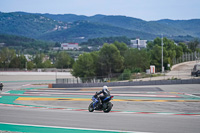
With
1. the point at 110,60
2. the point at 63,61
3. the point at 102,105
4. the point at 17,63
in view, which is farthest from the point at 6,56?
the point at 102,105

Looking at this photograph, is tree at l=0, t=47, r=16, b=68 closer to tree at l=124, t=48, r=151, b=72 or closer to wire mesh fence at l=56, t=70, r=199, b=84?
tree at l=124, t=48, r=151, b=72

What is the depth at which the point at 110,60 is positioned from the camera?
70125mm

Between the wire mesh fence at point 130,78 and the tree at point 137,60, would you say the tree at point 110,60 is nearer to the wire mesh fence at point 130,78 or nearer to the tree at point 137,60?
the tree at point 137,60

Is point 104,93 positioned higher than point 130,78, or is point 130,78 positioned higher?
point 104,93

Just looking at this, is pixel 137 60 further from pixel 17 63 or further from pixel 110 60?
pixel 17 63

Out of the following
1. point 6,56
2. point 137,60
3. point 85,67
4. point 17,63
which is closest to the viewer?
point 85,67

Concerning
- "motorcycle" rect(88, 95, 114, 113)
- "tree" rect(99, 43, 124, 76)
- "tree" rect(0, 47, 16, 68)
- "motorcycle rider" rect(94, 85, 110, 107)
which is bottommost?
"motorcycle" rect(88, 95, 114, 113)

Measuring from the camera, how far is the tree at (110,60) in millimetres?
69750

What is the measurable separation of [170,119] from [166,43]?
263 ft

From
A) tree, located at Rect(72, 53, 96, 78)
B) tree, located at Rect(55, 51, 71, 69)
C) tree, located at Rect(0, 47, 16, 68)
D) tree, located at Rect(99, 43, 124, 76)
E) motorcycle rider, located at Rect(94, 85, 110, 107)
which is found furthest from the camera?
tree, located at Rect(55, 51, 71, 69)

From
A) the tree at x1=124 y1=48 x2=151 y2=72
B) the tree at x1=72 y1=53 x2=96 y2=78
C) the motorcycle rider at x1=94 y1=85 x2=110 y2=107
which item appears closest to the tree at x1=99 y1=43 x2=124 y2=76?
the tree at x1=72 y1=53 x2=96 y2=78

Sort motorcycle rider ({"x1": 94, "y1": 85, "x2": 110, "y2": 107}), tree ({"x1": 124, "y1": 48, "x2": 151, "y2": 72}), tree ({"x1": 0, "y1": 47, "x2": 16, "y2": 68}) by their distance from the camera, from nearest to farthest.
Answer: motorcycle rider ({"x1": 94, "y1": 85, "x2": 110, "y2": 107}) < tree ({"x1": 124, "y1": 48, "x2": 151, "y2": 72}) < tree ({"x1": 0, "y1": 47, "x2": 16, "y2": 68})

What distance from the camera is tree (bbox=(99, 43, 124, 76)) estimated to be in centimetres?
6975

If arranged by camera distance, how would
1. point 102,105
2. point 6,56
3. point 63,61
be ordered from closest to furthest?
point 102,105
point 63,61
point 6,56
